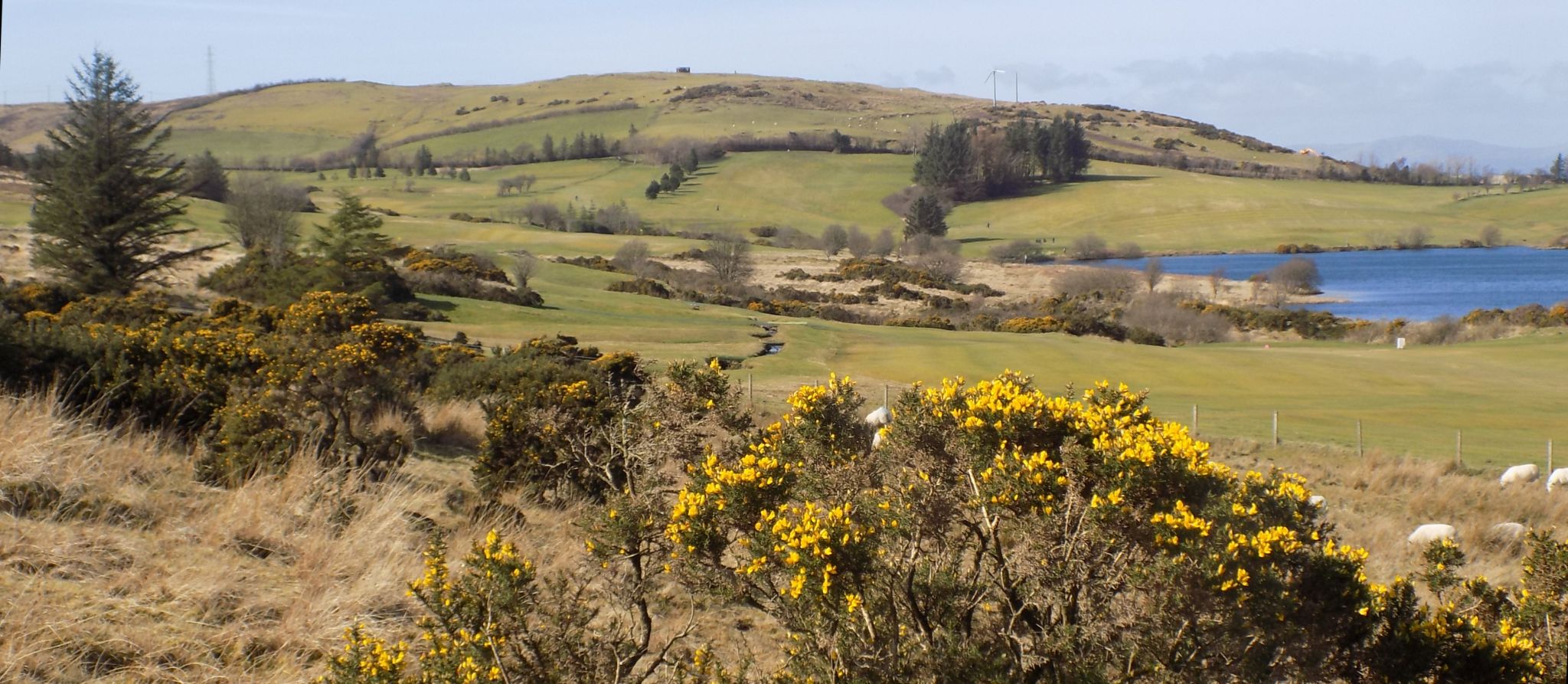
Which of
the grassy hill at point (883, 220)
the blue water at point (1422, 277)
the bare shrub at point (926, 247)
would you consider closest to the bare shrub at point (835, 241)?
the bare shrub at point (926, 247)

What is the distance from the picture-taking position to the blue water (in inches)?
2667

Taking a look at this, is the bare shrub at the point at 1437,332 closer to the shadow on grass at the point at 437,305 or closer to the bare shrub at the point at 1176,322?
the bare shrub at the point at 1176,322

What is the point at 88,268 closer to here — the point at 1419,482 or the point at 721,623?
the point at 721,623

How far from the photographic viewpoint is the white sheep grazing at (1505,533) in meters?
16.0

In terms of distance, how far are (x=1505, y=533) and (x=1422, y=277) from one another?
265 ft

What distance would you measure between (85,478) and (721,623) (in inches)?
172

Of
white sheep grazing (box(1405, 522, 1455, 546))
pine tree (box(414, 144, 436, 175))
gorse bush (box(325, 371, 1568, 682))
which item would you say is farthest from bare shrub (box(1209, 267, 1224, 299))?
pine tree (box(414, 144, 436, 175))

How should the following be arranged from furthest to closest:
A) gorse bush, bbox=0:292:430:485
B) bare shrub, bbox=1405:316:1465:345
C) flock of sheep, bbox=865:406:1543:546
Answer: bare shrub, bbox=1405:316:1465:345 < flock of sheep, bbox=865:406:1543:546 < gorse bush, bbox=0:292:430:485

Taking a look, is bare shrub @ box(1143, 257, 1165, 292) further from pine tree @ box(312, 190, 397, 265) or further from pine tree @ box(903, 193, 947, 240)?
pine tree @ box(312, 190, 397, 265)

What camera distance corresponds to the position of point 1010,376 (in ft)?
21.6

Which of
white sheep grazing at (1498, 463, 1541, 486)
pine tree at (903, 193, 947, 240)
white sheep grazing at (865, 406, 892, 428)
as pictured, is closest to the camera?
white sheep grazing at (1498, 463, 1541, 486)

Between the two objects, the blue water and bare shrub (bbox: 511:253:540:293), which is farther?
the blue water

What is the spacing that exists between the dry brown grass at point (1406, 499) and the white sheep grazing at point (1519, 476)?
145 mm

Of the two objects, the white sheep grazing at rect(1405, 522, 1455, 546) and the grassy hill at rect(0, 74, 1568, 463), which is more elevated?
the grassy hill at rect(0, 74, 1568, 463)
